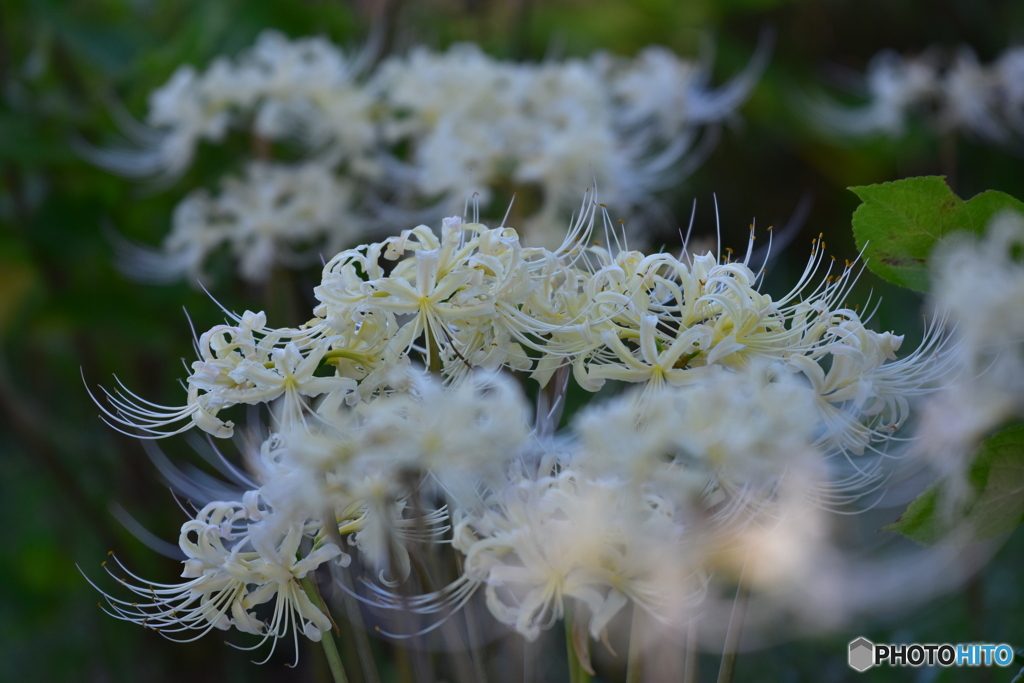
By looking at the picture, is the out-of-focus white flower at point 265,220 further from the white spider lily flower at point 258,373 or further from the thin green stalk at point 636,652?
the thin green stalk at point 636,652

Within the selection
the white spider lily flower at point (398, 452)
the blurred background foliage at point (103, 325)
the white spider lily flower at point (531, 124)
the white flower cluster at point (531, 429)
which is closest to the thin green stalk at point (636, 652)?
the white flower cluster at point (531, 429)

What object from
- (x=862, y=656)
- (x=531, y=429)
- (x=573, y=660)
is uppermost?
(x=531, y=429)

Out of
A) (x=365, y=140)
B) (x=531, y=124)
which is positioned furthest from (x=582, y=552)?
(x=365, y=140)

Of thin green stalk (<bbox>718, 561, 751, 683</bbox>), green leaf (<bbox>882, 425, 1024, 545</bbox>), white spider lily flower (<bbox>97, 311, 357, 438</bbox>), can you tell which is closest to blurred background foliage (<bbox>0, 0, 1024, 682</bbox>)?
green leaf (<bbox>882, 425, 1024, 545</bbox>)

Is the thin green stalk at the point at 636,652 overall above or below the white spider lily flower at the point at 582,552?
below

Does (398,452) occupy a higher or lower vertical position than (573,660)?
higher

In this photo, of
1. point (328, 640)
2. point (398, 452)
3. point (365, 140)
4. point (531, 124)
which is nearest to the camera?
point (398, 452)

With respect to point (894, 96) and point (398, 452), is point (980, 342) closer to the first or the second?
point (398, 452)
